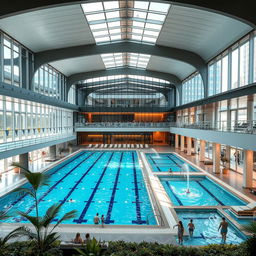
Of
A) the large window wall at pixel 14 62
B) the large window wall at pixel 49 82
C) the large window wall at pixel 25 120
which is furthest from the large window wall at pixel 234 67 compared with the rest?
the large window wall at pixel 49 82

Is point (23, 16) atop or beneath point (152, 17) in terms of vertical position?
beneath

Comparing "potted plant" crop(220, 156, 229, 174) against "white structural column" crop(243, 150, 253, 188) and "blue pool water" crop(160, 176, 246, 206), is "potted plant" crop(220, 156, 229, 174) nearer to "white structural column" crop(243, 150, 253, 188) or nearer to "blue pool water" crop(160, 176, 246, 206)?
"blue pool water" crop(160, 176, 246, 206)

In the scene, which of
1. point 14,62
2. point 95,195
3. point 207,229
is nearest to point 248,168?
point 207,229

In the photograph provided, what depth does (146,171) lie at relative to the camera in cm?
1567

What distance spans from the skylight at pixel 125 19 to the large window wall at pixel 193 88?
751 centimetres

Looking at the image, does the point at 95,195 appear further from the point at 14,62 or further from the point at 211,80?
the point at 211,80

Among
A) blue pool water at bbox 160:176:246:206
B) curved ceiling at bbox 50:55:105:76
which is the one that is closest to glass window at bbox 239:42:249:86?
blue pool water at bbox 160:176:246:206

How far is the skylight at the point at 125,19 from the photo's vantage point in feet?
41.7

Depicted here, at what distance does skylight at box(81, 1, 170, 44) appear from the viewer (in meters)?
12.7

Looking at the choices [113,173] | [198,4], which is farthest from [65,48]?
[198,4]

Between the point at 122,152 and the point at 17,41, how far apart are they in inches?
641

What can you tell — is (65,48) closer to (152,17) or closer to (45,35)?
(45,35)

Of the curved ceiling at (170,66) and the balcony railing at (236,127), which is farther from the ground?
the curved ceiling at (170,66)

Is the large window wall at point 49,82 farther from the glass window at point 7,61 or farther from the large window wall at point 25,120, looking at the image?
the glass window at point 7,61
